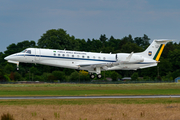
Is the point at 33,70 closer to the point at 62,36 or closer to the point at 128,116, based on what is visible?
the point at 62,36

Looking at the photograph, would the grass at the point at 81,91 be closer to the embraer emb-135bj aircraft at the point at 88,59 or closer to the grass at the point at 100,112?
the embraer emb-135bj aircraft at the point at 88,59

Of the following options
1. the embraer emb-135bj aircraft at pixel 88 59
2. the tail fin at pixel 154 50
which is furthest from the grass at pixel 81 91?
the tail fin at pixel 154 50

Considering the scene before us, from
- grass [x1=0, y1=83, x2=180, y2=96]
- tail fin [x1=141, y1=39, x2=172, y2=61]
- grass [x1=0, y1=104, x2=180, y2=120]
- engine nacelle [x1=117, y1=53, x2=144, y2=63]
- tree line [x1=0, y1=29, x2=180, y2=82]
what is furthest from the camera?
tree line [x1=0, y1=29, x2=180, y2=82]

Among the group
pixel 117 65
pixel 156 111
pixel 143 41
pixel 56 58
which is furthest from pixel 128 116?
pixel 143 41

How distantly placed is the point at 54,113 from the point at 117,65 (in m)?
28.4

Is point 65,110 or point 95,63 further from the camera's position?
point 95,63

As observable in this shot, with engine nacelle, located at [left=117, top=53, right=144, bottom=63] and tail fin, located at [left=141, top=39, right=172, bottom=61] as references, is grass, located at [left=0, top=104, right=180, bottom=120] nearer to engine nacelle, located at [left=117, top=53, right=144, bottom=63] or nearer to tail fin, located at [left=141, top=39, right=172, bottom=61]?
engine nacelle, located at [left=117, top=53, right=144, bottom=63]

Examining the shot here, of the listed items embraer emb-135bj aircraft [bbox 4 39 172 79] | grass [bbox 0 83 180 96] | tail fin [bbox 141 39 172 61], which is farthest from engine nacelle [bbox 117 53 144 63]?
grass [bbox 0 83 180 96]

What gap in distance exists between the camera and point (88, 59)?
43.2m

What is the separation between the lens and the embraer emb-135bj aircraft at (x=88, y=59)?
132 ft

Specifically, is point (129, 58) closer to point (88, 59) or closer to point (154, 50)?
point (88, 59)

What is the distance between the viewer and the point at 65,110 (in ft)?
62.3

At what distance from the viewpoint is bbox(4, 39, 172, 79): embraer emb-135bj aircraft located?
40281 mm

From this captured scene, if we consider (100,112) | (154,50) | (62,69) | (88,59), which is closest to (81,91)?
(88,59)
